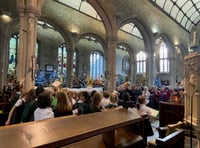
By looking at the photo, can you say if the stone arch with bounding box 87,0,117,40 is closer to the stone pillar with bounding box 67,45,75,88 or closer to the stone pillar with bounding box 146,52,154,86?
the stone pillar with bounding box 67,45,75,88

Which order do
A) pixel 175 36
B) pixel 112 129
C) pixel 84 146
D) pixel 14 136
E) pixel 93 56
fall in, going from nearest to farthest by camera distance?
1. pixel 14 136
2. pixel 112 129
3. pixel 84 146
4. pixel 175 36
5. pixel 93 56

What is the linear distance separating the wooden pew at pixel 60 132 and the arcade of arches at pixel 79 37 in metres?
5.40

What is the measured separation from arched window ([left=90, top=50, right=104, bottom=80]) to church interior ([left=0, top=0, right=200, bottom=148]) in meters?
0.10

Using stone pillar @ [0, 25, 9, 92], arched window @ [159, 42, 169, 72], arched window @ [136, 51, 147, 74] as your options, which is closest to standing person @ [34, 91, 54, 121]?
stone pillar @ [0, 25, 9, 92]

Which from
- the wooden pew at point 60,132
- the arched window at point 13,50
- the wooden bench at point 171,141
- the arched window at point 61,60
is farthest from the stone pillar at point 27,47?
the arched window at point 61,60

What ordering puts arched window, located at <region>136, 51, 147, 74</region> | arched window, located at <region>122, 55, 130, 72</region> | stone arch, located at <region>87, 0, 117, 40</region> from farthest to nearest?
arched window, located at <region>136, 51, 147, 74</region>
arched window, located at <region>122, 55, 130, 72</region>
stone arch, located at <region>87, 0, 117, 40</region>

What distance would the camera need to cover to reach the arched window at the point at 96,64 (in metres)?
20.3

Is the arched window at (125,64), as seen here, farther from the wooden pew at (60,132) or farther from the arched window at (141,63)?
the wooden pew at (60,132)

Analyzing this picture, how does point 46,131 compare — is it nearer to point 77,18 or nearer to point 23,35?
point 23,35

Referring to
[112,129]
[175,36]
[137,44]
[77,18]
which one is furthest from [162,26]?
[112,129]

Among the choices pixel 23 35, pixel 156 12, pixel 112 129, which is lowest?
pixel 112 129

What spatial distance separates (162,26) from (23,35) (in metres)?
12.3

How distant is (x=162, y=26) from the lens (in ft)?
53.2

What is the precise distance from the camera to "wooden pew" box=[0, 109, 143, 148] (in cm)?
127
